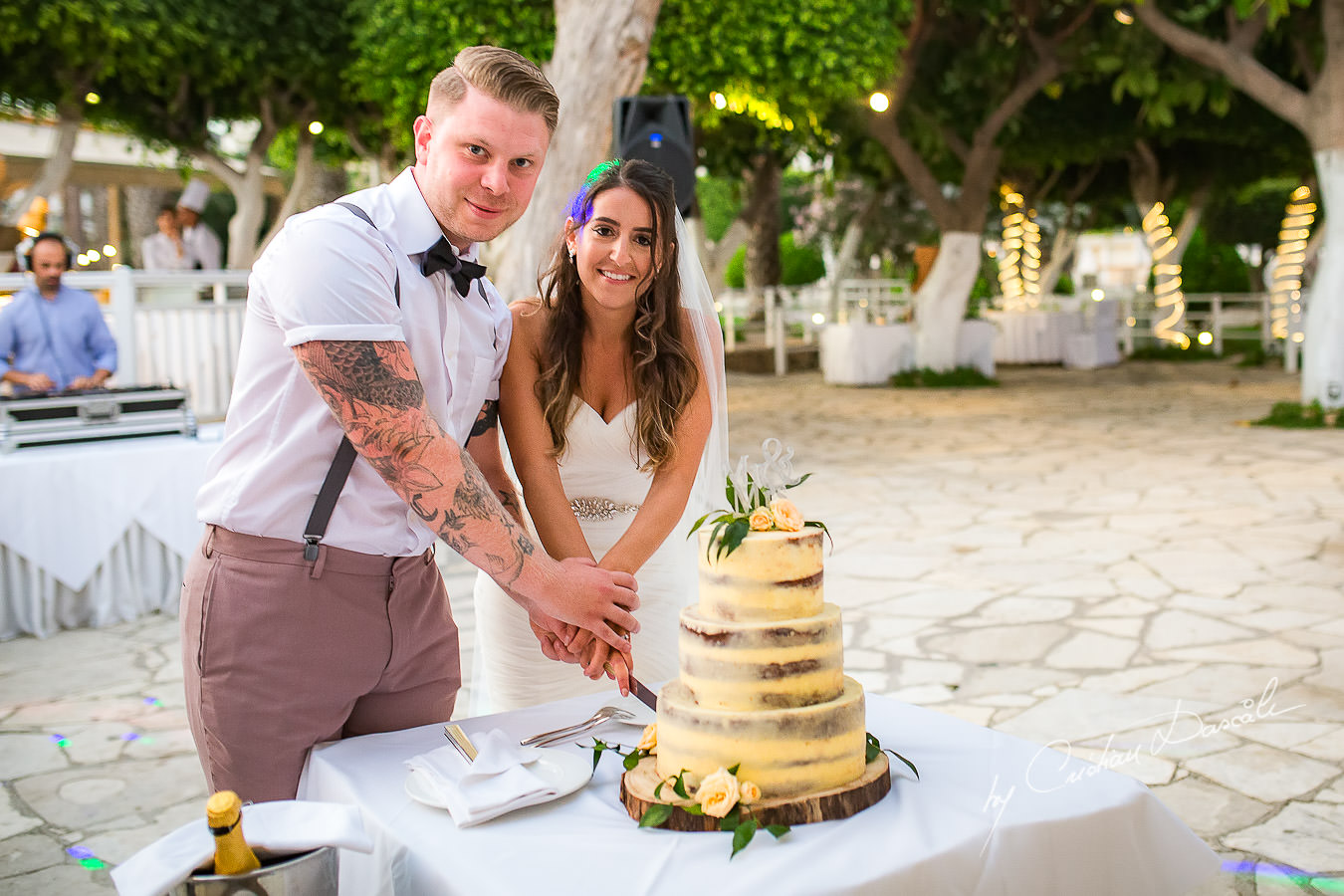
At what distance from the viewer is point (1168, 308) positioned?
2217 centimetres

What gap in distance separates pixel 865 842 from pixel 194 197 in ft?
46.8

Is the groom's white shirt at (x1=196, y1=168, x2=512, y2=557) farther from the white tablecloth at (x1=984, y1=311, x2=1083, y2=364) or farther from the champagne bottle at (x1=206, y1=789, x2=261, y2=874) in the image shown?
the white tablecloth at (x1=984, y1=311, x2=1083, y2=364)

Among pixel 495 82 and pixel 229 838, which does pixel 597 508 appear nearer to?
pixel 495 82

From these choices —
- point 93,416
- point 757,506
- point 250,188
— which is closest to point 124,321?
point 93,416

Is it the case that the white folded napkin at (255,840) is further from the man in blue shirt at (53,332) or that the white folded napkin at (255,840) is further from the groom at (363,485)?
the man in blue shirt at (53,332)

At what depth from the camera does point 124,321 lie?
8398mm

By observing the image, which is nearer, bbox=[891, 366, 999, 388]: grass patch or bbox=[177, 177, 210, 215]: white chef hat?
bbox=[177, 177, 210, 215]: white chef hat

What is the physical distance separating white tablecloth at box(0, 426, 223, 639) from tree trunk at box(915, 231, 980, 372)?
13.6 m

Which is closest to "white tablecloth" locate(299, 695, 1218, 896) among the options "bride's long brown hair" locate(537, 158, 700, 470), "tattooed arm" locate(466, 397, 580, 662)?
"tattooed arm" locate(466, 397, 580, 662)

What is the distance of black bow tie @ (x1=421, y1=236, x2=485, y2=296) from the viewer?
1.93 metres

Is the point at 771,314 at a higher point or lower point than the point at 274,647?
higher

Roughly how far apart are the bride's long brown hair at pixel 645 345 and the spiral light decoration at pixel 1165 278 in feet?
70.2

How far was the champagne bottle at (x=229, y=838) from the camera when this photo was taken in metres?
1.28
